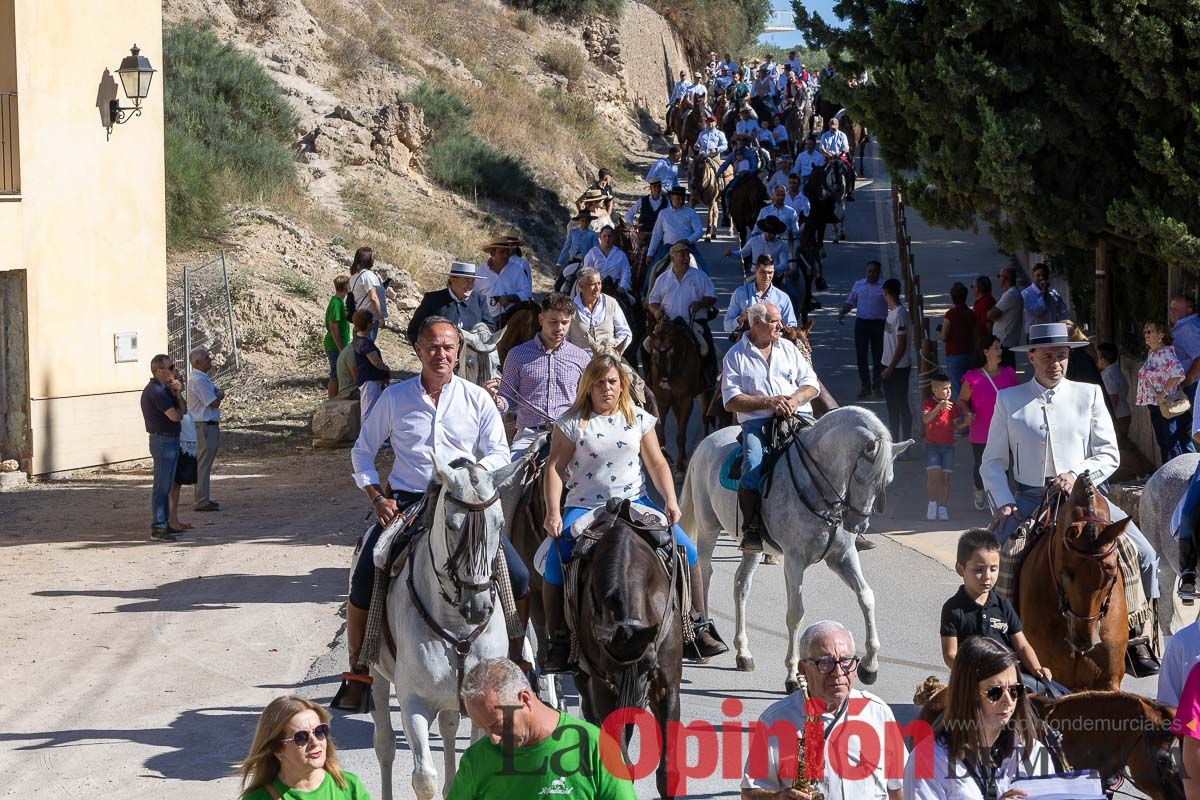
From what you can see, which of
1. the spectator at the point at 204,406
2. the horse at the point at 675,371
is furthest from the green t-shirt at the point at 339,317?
the horse at the point at 675,371

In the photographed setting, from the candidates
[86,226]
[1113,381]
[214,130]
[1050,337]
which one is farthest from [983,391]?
[214,130]

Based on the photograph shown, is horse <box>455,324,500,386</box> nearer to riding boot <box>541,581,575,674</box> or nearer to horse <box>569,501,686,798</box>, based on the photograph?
riding boot <box>541,581,575,674</box>

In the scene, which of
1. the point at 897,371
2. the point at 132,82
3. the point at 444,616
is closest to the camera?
the point at 444,616

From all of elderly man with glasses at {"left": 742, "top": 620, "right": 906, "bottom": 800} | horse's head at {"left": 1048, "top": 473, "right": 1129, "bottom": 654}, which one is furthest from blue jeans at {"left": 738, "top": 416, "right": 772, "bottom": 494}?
elderly man with glasses at {"left": 742, "top": 620, "right": 906, "bottom": 800}

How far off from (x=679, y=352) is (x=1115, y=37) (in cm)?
614

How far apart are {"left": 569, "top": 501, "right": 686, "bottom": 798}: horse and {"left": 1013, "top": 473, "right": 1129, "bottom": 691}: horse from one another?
6.76ft

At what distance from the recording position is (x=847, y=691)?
586cm

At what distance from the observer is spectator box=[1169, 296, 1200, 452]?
48.0 ft

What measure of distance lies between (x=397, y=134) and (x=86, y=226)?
602 inches

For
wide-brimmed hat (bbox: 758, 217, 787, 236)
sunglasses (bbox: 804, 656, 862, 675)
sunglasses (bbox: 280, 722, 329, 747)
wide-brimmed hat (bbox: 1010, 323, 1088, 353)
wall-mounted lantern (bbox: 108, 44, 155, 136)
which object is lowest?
sunglasses (bbox: 280, 722, 329, 747)

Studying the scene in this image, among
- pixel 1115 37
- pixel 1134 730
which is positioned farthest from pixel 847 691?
pixel 1115 37

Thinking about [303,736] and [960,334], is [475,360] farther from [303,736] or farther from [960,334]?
[303,736]

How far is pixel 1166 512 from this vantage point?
10.6 meters

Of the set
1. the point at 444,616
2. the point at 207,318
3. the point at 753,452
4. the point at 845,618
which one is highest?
the point at 207,318
